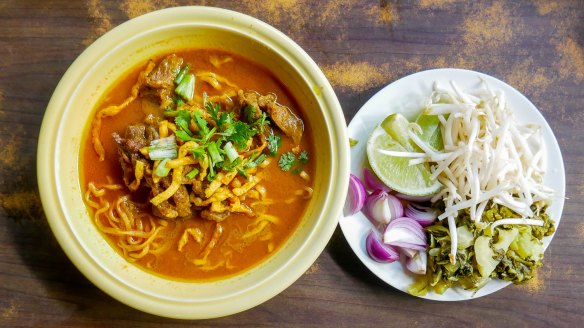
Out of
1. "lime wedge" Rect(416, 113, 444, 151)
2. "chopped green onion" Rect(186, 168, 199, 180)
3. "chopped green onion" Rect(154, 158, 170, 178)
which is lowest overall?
"chopped green onion" Rect(186, 168, 199, 180)

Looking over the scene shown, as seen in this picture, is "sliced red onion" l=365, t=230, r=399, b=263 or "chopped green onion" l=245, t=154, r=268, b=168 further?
"sliced red onion" l=365, t=230, r=399, b=263

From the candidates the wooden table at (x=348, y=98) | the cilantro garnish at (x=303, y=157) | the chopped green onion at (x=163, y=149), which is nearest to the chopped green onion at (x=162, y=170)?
the chopped green onion at (x=163, y=149)

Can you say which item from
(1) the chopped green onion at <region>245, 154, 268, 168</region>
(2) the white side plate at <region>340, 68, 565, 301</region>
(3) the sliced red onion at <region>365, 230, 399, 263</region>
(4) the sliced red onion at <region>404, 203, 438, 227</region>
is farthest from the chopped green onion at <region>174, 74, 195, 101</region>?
(4) the sliced red onion at <region>404, 203, 438, 227</region>

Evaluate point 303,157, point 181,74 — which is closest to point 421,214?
point 303,157

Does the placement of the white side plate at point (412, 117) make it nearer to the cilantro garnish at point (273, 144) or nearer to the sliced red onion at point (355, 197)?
the sliced red onion at point (355, 197)

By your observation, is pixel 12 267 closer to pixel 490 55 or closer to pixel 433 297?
pixel 433 297

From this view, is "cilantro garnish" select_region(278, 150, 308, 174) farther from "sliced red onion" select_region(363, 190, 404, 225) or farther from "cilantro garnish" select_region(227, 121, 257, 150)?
"sliced red onion" select_region(363, 190, 404, 225)
